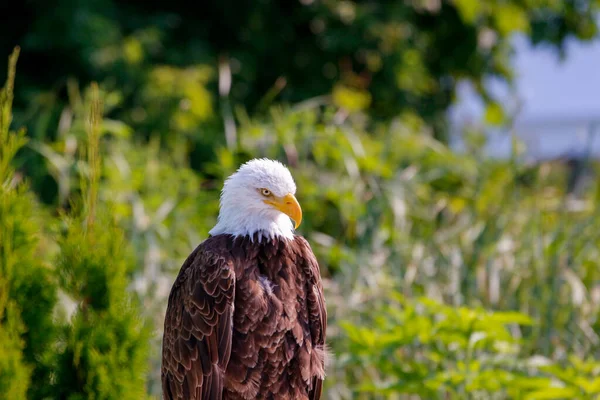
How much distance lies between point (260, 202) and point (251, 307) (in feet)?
1.28

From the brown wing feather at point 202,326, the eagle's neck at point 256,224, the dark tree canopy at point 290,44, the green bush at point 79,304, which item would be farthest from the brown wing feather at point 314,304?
the dark tree canopy at point 290,44

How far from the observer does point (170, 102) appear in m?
7.87

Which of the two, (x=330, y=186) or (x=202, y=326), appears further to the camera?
(x=330, y=186)

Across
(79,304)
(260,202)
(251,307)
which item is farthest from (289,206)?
(79,304)

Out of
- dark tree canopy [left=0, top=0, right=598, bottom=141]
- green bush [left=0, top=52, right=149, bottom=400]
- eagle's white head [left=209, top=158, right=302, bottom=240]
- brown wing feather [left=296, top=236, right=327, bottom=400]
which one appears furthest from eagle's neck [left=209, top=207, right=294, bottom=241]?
dark tree canopy [left=0, top=0, right=598, bottom=141]

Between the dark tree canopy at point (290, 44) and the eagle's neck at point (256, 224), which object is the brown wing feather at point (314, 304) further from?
the dark tree canopy at point (290, 44)

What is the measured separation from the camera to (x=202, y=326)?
3230 mm

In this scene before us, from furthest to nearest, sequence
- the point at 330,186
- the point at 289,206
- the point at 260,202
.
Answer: the point at 330,186
the point at 260,202
the point at 289,206

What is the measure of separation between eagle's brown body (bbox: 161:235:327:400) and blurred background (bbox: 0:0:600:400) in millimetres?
209

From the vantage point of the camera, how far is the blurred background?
3338mm

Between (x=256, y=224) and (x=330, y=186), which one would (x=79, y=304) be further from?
(x=330, y=186)

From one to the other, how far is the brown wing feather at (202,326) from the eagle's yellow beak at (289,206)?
0.27m

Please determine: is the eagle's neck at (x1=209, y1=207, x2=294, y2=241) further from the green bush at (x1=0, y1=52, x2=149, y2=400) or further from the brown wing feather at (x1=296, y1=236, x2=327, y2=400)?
the green bush at (x1=0, y1=52, x2=149, y2=400)

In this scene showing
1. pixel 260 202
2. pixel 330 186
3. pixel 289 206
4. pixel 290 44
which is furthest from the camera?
pixel 290 44
